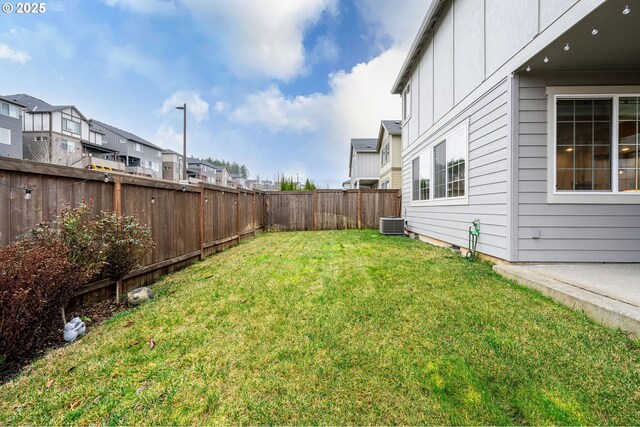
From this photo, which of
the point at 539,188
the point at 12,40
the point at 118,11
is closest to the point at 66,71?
the point at 12,40

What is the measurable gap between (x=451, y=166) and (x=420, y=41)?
4.12 m

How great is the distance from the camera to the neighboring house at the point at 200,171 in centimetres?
4322

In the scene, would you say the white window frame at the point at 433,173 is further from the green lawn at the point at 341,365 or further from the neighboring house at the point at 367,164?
the neighboring house at the point at 367,164

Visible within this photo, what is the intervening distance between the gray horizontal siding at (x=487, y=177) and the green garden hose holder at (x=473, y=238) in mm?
92

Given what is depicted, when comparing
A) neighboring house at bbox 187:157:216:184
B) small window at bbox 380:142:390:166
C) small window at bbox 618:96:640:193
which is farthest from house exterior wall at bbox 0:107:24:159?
small window at bbox 618:96:640:193


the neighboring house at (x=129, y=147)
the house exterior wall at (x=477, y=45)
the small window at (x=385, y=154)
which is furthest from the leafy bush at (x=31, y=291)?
the neighboring house at (x=129, y=147)

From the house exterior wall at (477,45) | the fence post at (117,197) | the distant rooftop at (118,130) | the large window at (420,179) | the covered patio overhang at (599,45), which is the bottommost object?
the fence post at (117,197)

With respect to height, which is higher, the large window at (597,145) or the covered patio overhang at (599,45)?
the covered patio overhang at (599,45)

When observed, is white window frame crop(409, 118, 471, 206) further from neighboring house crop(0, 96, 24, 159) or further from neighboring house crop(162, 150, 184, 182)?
→ neighboring house crop(162, 150, 184, 182)

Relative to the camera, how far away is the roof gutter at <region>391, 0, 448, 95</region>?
21.3 ft

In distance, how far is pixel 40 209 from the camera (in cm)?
270

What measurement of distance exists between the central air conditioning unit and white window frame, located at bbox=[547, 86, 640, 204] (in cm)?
558

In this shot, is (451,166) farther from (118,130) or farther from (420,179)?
(118,130)

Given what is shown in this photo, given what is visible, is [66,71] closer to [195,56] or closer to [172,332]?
[195,56]
